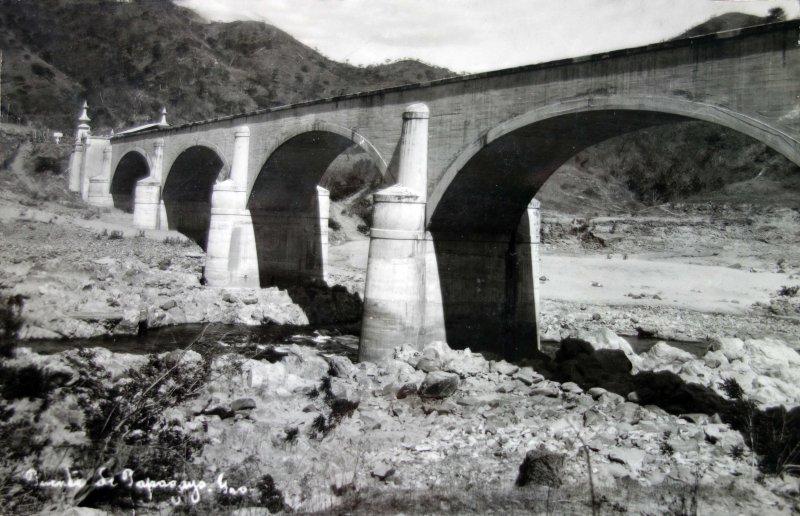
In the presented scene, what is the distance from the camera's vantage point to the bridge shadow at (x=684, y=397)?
32.3 feet

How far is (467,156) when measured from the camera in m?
15.8

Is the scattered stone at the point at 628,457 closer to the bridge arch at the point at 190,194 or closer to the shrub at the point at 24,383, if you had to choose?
the shrub at the point at 24,383

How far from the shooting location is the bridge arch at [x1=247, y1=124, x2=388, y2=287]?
2542 centimetres

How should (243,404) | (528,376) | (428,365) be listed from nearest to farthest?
(243,404) → (528,376) → (428,365)

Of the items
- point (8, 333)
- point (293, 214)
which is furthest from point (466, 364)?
point (293, 214)

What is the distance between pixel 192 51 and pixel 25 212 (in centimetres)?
6506

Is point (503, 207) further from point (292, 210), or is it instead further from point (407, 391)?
point (292, 210)

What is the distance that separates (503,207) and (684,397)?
25.3 ft

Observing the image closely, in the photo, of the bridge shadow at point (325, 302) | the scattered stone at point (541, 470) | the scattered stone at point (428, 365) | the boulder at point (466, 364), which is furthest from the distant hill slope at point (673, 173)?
the scattered stone at point (541, 470)

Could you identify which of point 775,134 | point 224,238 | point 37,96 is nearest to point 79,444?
point 775,134

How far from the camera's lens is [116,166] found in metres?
45.2

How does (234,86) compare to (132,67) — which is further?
(234,86)

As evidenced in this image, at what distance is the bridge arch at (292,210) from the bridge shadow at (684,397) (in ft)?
40.5

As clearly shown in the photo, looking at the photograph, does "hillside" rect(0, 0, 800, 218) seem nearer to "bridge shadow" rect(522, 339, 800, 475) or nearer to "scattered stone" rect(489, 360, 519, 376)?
"bridge shadow" rect(522, 339, 800, 475)
